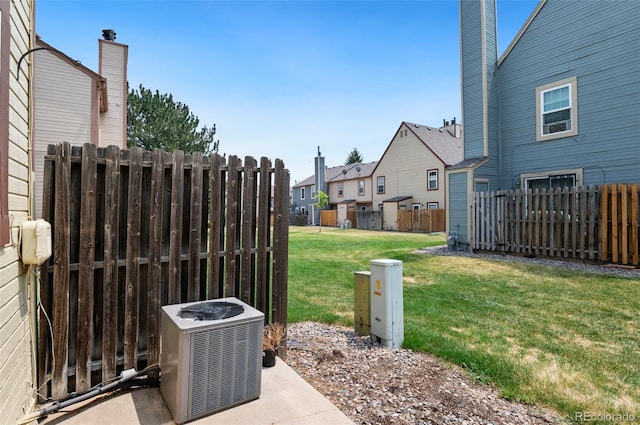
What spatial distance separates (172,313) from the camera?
102 inches

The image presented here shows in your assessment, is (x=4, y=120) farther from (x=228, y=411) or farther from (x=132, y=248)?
(x=228, y=411)

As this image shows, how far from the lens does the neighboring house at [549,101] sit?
383 inches

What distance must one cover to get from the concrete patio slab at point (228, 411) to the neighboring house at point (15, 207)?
0.35 metres

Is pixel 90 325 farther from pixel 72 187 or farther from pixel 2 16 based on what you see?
pixel 2 16

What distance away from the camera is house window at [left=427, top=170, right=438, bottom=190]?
2536 cm

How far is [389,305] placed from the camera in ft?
12.5

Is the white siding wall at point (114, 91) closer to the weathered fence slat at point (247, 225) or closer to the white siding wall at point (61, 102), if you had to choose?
the white siding wall at point (61, 102)

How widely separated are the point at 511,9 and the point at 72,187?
610 inches

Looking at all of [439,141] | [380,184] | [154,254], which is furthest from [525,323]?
[380,184]

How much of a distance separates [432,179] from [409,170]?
2456 millimetres

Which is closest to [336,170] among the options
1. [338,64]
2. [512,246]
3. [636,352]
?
[338,64]

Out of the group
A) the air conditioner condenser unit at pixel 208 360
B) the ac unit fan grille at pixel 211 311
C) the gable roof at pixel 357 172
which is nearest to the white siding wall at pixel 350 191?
the gable roof at pixel 357 172

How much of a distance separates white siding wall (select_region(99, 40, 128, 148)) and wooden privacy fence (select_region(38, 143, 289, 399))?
1233 cm

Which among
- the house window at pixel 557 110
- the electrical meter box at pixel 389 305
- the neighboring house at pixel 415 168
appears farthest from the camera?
the neighboring house at pixel 415 168
